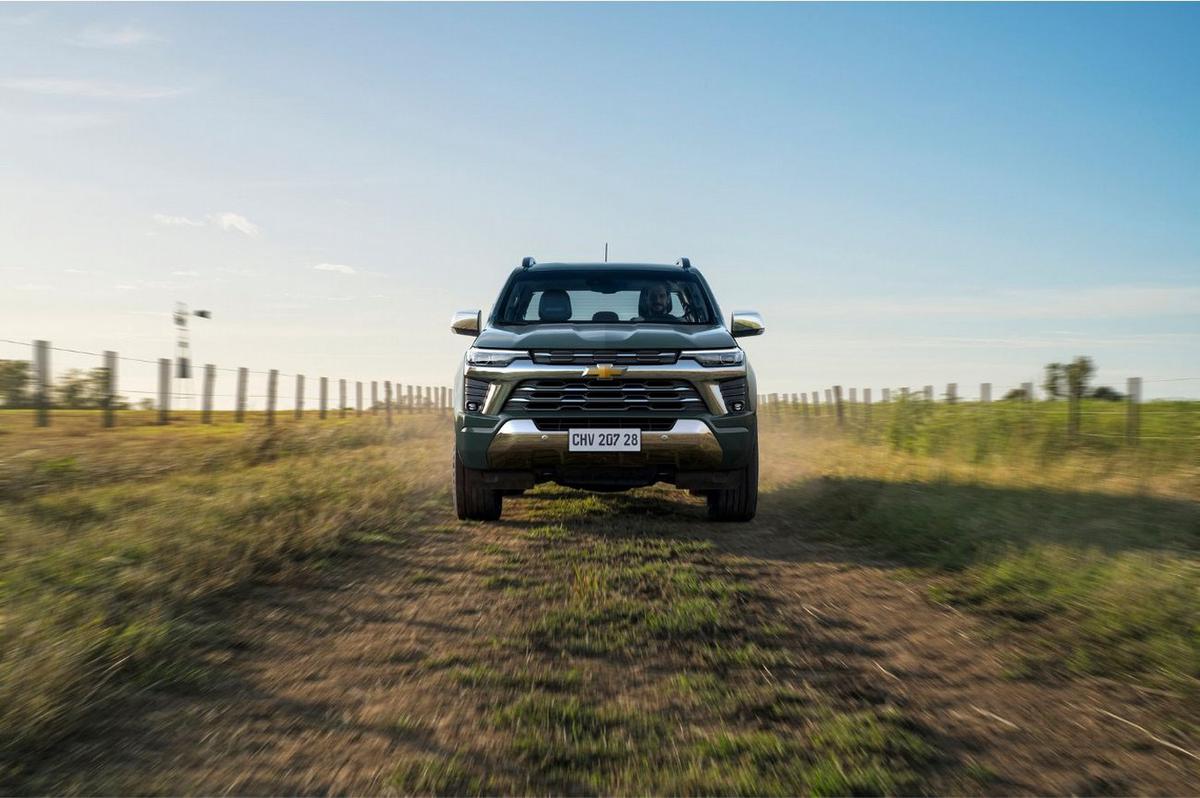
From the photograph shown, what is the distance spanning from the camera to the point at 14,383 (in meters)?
15.6

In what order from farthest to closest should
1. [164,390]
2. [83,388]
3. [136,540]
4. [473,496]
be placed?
[164,390] < [83,388] < [473,496] < [136,540]

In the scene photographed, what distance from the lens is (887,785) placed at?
95.3 inches

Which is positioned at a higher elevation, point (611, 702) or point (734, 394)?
point (734, 394)

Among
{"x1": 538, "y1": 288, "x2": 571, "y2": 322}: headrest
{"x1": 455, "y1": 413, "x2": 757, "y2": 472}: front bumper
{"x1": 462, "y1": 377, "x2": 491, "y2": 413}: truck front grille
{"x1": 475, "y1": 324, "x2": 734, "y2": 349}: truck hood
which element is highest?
{"x1": 538, "y1": 288, "x2": 571, "y2": 322}: headrest

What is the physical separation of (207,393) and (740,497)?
20533 millimetres

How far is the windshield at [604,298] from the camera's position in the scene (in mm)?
7590

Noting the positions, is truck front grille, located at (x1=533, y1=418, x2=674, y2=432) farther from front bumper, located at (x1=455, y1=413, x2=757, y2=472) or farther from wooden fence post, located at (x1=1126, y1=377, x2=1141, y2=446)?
wooden fence post, located at (x1=1126, y1=377, x2=1141, y2=446)

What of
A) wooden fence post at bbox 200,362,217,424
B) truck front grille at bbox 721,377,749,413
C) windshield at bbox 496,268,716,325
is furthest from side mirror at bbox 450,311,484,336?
wooden fence post at bbox 200,362,217,424

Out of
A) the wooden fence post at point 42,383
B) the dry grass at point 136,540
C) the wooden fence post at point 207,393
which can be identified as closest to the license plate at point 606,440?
the dry grass at point 136,540

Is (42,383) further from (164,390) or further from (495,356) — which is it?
(495,356)

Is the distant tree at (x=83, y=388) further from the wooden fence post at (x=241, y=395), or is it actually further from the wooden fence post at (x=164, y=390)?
the wooden fence post at (x=241, y=395)

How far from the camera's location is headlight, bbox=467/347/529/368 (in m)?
6.42

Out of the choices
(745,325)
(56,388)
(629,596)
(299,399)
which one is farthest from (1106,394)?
(299,399)

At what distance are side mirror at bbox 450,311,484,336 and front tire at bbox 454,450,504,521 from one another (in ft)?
3.50
